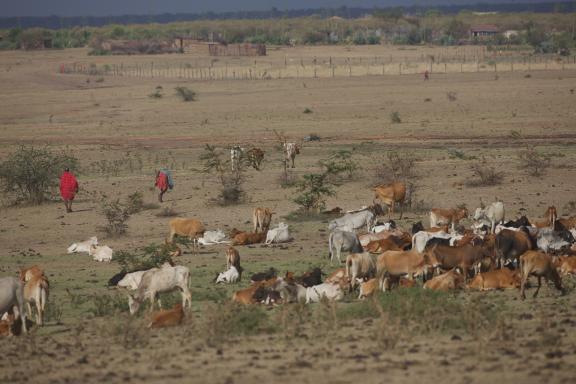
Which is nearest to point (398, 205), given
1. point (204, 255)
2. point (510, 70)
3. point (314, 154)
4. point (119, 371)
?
point (204, 255)

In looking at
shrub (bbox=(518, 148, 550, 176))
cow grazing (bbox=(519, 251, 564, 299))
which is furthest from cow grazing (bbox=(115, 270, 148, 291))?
shrub (bbox=(518, 148, 550, 176))

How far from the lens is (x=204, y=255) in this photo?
20609 millimetres

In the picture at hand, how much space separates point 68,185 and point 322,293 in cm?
1152

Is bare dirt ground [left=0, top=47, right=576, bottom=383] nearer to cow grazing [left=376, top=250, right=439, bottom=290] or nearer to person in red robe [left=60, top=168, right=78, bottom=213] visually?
person in red robe [left=60, top=168, right=78, bottom=213]

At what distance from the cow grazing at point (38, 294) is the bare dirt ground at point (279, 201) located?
1.10ft

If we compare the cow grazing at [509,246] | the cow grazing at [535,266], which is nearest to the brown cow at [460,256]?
the cow grazing at [509,246]

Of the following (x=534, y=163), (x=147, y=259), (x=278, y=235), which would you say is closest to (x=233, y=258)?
(x=147, y=259)

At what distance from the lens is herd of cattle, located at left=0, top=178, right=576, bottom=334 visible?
48.8 ft

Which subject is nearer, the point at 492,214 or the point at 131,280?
the point at 131,280

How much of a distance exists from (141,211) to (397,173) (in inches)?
271

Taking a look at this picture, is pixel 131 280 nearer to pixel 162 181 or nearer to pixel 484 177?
pixel 162 181

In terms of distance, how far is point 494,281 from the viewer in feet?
51.8

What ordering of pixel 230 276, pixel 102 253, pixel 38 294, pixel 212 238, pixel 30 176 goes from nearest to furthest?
pixel 38 294
pixel 230 276
pixel 102 253
pixel 212 238
pixel 30 176

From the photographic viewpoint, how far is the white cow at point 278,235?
2125 centimetres
